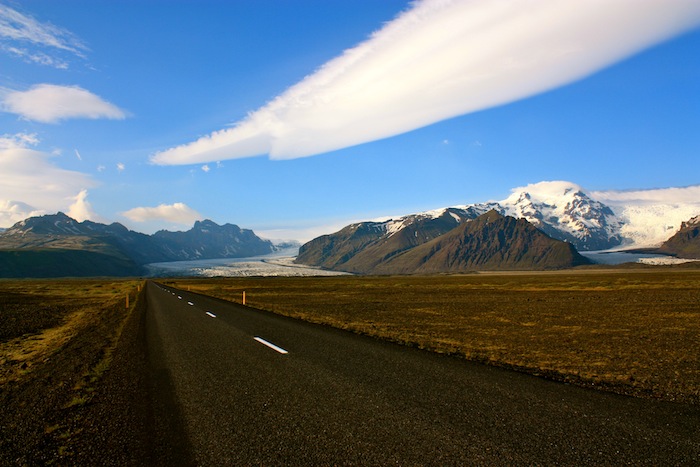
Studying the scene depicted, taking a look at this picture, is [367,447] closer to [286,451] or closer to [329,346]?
[286,451]

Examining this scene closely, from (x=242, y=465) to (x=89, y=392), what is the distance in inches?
243

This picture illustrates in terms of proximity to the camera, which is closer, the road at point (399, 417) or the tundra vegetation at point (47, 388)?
the road at point (399, 417)

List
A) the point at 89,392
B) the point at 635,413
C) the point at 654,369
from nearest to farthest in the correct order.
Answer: the point at 635,413, the point at 89,392, the point at 654,369

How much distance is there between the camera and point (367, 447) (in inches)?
218

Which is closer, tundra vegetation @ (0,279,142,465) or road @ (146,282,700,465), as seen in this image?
road @ (146,282,700,465)

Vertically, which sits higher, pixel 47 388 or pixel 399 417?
pixel 399 417

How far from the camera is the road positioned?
5.32 meters

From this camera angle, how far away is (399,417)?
6598mm

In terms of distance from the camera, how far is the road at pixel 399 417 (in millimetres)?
5316

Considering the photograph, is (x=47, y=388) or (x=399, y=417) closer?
(x=399, y=417)

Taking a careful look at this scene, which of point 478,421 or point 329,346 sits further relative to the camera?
point 329,346

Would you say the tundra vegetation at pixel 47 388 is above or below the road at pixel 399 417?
below

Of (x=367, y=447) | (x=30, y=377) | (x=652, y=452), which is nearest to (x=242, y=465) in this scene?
(x=367, y=447)

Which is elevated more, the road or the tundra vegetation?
the road
